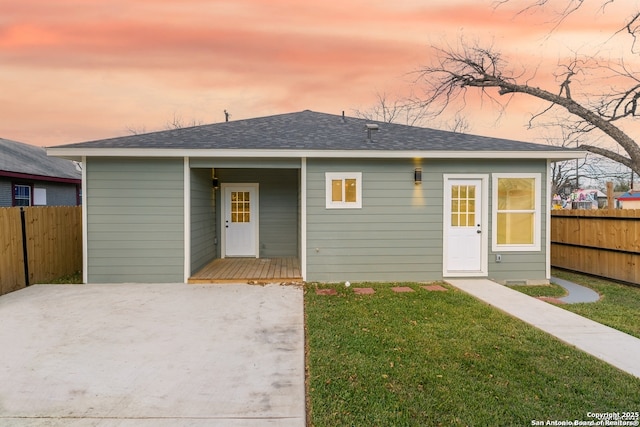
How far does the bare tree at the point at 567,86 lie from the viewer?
37.0 ft

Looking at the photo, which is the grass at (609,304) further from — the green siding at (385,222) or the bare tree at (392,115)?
the bare tree at (392,115)

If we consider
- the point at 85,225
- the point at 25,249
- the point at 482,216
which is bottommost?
the point at 25,249

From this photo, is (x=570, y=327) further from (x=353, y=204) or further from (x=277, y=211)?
(x=277, y=211)

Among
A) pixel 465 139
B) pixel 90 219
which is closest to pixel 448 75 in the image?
pixel 465 139

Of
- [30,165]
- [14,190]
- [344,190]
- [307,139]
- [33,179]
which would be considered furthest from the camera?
[30,165]

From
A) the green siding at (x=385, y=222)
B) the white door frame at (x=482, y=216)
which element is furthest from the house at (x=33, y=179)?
the white door frame at (x=482, y=216)

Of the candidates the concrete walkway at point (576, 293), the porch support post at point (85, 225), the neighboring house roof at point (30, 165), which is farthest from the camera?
the neighboring house roof at point (30, 165)

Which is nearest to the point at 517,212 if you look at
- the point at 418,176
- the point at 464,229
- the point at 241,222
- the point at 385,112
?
the point at 464,229

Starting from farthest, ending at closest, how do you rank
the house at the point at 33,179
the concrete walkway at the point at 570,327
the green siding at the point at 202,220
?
the house at the point at 33,179 → the green siding at the point at 202,220 → the concrete walkway at the point at 570,327

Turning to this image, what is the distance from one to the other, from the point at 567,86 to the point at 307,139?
11083 mm

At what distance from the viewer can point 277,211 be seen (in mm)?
9242

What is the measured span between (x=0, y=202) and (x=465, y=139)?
13368 mm

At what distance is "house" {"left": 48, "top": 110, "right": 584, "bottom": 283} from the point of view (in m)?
6.52

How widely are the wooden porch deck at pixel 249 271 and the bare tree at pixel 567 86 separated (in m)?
9.46
